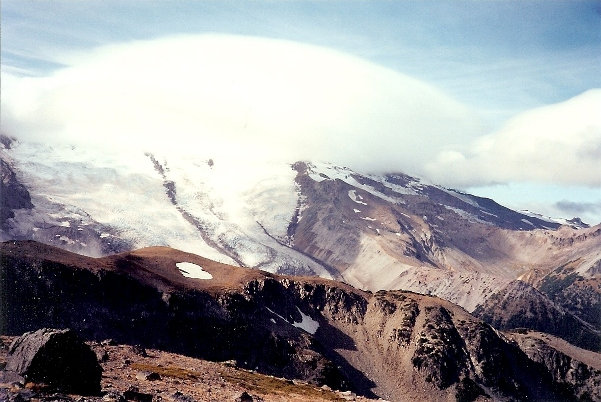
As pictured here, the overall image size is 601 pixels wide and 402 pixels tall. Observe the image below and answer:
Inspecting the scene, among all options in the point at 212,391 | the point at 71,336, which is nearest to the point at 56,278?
the point at 212,391

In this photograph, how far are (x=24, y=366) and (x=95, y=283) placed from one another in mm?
148770

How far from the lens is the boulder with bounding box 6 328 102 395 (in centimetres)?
4556

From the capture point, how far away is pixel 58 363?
46.2 m

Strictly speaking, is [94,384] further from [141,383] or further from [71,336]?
[141,383]

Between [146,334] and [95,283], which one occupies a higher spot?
[95,283]

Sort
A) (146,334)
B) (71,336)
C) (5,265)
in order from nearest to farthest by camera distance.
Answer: (71,336) < (5,265) < (146,334)

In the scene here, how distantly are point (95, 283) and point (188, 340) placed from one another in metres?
38.0

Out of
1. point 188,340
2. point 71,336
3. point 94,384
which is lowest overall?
point 188,340

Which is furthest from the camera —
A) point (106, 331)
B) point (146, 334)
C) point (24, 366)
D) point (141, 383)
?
point (146, 334)

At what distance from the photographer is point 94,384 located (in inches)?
1880

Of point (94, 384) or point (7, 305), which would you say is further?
point (7, 305)

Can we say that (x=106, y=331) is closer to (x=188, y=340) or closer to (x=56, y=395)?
(x=188, y=340)

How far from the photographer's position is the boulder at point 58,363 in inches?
1794

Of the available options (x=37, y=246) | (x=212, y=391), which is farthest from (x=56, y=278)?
(x=212, y=391)
